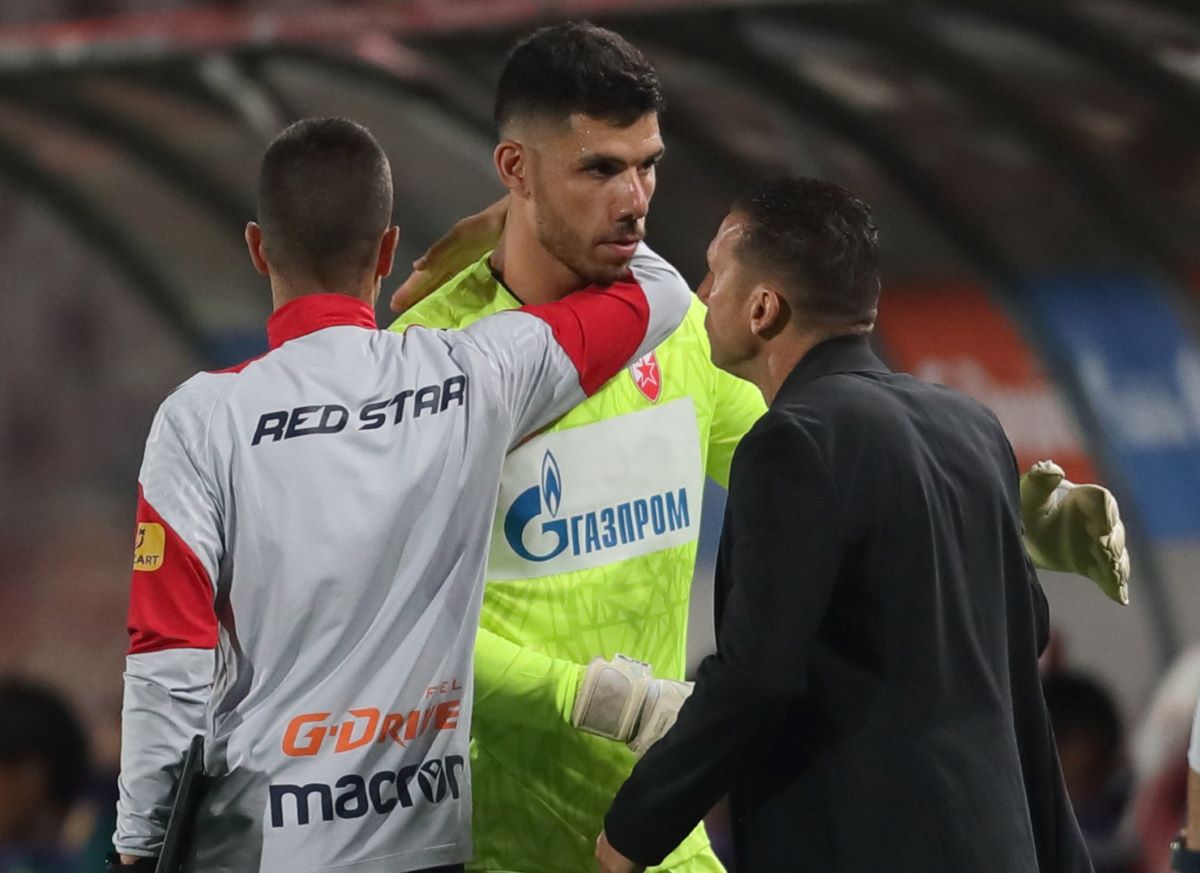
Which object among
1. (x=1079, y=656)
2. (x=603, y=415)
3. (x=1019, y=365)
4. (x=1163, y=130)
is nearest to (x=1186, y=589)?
(x=1079, y=656)

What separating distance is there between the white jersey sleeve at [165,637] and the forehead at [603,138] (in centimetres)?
74

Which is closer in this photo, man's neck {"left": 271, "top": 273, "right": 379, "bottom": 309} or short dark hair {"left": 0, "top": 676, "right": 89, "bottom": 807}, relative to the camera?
man's neck {"left": 271, "top": 273, "right": 379, "bottom": 309}

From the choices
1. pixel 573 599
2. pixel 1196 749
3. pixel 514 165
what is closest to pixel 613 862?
pixel 573 599

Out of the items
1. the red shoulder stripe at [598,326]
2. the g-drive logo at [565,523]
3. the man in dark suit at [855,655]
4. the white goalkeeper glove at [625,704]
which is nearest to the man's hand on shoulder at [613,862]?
the man in dark suit at [855,655]

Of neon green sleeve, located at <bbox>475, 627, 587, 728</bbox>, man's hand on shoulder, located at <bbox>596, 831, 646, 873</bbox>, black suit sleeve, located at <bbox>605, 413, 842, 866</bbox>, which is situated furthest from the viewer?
neon green sleeve, located at <bbox>475, 627, 587, 728</bbox>

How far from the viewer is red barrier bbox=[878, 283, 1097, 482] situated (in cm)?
662

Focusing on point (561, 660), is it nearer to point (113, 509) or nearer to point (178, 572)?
point (178, 572)

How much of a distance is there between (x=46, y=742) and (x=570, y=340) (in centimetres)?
433

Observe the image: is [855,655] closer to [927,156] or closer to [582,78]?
[582,78]

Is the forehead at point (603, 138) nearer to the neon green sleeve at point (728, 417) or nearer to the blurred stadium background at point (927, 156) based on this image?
the neon green sleeve at point (728, 417)

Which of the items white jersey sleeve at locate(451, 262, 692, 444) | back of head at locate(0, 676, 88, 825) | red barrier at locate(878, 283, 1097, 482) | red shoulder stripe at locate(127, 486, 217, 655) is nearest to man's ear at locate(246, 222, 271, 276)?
white jersey sleeve at locate(451, 262, 692, 444)

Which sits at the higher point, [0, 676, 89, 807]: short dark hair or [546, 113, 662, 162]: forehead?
[546, 113, 662, 162]: forehead

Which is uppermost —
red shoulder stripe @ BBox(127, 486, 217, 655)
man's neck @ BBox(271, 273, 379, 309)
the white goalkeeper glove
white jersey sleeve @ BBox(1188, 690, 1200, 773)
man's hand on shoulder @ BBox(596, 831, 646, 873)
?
man's neck @ BBox(271, 273, 379, 309)

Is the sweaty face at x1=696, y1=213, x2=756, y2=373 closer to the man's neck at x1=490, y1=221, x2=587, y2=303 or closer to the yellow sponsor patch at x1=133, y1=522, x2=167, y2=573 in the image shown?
the man's neck at x1=490, y1=221, x2=587, y2=303
